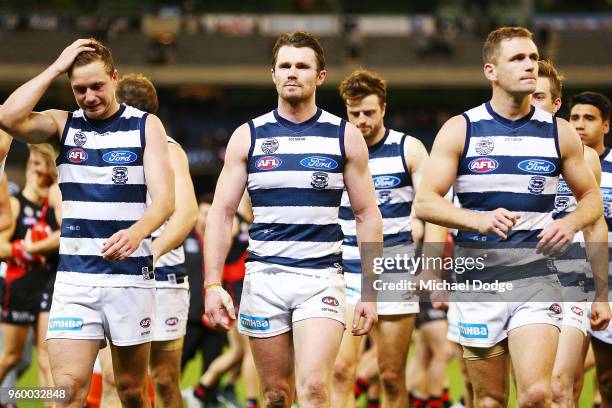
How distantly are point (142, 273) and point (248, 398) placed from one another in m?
3.88

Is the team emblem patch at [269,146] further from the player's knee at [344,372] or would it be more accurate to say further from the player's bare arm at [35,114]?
the player's knee at [344,372]

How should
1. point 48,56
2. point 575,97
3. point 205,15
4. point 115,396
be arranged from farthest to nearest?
point 205,15 < point 48,56 < point 575,97 < point 115,396

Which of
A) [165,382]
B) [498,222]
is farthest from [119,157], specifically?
[498,222]

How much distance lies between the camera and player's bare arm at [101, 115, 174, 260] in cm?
542

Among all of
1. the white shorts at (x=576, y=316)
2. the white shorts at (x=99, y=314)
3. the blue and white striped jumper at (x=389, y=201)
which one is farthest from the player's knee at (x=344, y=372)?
the white shorts at (x=99, y=314)

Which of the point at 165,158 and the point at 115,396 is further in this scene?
the point at 115,396

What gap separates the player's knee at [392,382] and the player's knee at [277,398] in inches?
70.7

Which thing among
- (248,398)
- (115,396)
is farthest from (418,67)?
(115,396)

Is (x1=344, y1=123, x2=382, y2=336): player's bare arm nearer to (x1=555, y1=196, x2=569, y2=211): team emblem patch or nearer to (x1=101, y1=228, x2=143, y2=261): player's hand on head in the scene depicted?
(x1=101, y1=228, x2=143, y2=261): player's hand on head

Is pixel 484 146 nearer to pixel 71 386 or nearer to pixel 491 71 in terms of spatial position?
pixel 491 71

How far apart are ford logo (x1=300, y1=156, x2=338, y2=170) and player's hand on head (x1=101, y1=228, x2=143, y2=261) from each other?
3.24ft

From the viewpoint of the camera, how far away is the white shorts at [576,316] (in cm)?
646

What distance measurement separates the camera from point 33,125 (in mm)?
5504

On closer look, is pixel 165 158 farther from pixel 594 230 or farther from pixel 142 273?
pixel 594 230
